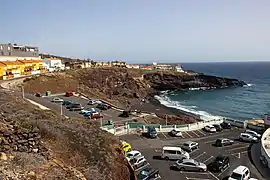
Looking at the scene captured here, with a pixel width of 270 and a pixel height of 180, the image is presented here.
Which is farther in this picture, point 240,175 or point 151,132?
point 151,132

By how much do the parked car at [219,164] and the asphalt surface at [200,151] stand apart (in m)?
0.36

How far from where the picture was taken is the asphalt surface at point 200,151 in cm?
2597

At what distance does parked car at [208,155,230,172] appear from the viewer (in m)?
26.9

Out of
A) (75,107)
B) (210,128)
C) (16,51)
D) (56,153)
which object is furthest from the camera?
(16,51)

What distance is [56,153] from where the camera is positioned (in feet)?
50.8

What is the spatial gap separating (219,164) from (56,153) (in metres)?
16.2

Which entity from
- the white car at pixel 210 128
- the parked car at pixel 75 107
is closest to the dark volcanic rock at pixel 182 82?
the parked car at pixel 75 107

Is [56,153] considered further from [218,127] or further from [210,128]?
[218,127]

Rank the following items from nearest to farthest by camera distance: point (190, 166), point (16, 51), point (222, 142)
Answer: point (190, 166)
point (222, 142)
point (16, 51)

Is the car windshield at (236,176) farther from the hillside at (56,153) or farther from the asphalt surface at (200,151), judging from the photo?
the hillside at (56,153)

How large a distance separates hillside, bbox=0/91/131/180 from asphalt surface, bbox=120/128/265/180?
29.1ft

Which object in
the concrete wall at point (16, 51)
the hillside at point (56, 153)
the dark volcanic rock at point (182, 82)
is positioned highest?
the concrete wall at point (16, 51)

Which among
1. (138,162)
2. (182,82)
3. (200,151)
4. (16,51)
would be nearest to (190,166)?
(138,162)

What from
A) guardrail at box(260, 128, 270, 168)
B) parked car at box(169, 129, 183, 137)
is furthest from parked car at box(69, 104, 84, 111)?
guardrail at box(260, 128, 270, 168)
